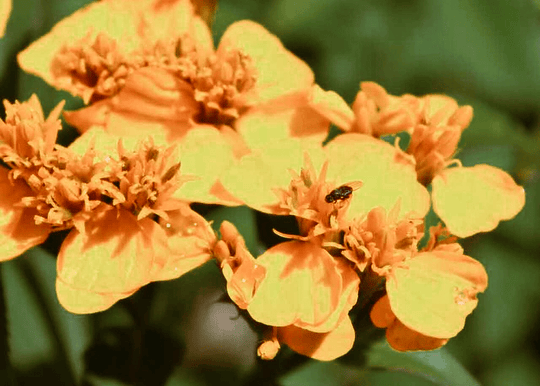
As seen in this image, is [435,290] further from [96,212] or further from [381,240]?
[96,212]

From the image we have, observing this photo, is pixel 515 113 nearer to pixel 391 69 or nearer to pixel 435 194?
pixel 391 69

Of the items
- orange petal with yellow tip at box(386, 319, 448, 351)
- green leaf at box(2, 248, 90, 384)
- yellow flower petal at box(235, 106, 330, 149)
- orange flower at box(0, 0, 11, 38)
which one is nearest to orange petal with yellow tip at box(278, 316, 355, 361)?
orange petal with yellow tip at box(386, 319, 448, 351)

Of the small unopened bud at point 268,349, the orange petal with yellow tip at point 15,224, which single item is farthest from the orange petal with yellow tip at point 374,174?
the orange petal with yellow tip at point 15,224

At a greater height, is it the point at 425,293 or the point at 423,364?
the point at 425,293

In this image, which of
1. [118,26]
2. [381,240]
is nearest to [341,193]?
[381,240]

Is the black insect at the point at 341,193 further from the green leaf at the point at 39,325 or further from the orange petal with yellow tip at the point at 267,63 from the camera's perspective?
the green leaf at the point at 39,325

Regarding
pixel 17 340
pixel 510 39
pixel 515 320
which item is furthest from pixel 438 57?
pixel 17 340

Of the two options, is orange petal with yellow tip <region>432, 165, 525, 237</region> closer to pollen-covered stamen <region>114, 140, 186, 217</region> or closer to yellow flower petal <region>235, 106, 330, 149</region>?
yellow flower petal <region>235, 106, 330, 149</region>
